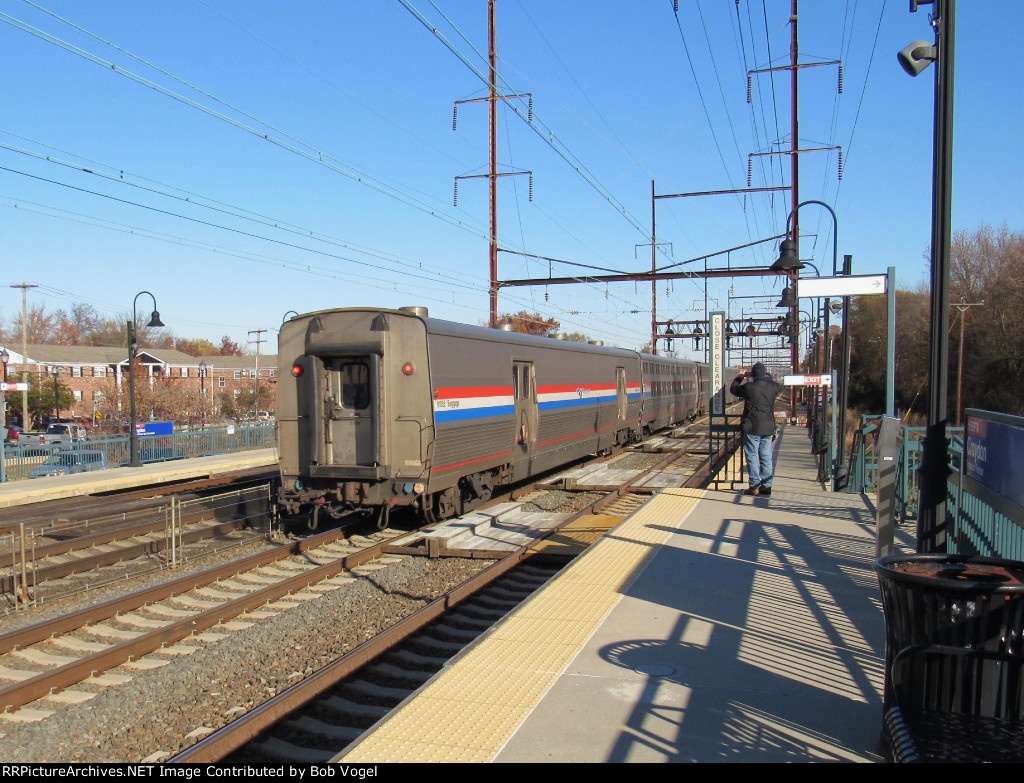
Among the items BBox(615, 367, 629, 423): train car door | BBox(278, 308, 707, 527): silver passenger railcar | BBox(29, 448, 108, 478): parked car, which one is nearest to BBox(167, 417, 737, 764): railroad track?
BBox(278, 308, 707, 527): silver passenger railcar

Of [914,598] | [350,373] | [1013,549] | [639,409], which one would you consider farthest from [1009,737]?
[639,409]

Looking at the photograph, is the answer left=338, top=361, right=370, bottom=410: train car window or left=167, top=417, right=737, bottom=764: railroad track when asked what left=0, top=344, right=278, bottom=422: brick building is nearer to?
left=338, top=361, right=370, bottom=410: train car window

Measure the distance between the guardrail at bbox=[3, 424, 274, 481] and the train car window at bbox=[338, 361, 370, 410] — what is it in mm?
12655

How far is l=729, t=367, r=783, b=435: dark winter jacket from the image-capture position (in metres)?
12.4

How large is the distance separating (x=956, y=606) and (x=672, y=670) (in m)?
1.89

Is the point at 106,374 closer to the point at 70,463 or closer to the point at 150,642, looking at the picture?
the point at 70,463

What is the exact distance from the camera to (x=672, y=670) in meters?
4.89

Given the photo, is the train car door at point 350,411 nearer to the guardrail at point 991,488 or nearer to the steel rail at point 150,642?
the steel rail at point 150,642

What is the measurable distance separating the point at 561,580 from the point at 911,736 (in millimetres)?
4409

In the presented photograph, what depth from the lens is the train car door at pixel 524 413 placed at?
47.6 ft

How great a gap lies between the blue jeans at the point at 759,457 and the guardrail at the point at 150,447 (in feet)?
Result: 56.3

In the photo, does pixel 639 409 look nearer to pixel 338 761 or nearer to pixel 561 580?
pixel 561 580

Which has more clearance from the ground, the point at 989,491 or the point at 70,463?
the point at 989,491

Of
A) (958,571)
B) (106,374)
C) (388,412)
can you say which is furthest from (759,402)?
(106,374)
